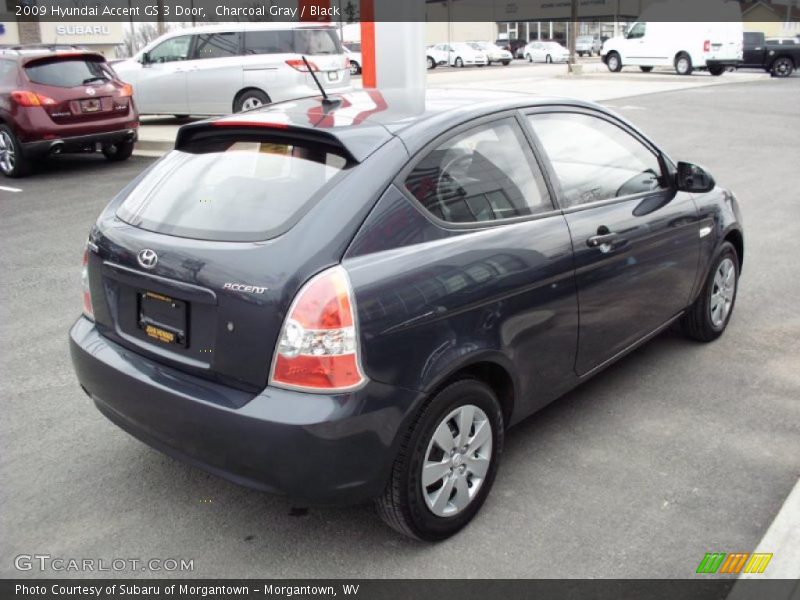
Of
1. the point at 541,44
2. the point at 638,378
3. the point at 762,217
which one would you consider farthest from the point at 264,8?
the point at 638,378

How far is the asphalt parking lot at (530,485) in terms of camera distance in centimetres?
308

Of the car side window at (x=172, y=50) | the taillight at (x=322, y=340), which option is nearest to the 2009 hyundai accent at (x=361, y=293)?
the taillight at (x=322, y=340)

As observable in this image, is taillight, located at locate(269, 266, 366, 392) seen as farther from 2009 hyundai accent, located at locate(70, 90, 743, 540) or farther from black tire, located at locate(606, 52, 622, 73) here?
black tire, located at locate(606, 52, 622, 73)

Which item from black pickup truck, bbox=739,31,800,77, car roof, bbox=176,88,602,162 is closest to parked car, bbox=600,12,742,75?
black pickup truck, bbox=739,31,800,77

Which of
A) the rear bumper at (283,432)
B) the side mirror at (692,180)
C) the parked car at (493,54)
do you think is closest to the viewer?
the rear bumper at (283,432)

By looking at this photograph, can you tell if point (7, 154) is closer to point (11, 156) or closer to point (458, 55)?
point (11, 156)

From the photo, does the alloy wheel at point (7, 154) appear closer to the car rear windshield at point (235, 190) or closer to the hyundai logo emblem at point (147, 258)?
the car rear windshield at point (235, 190)

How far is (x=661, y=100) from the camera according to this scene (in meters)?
19.5

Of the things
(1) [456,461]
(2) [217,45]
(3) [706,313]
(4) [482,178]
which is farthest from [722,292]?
(2) [217,45]

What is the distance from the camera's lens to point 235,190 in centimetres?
317

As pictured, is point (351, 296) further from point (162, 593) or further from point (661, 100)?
point (661, 100)

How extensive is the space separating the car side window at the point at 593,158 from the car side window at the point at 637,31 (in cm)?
2986

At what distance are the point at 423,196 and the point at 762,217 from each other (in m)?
6.46

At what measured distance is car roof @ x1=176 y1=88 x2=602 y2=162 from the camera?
314 cm
